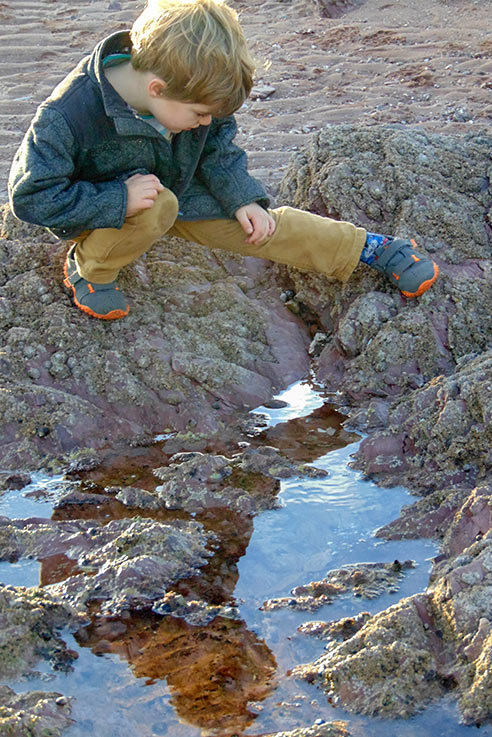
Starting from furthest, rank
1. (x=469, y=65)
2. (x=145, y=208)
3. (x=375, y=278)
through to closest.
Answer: (x=469, y=65), (x=375, y=278), (x=145, y=208)

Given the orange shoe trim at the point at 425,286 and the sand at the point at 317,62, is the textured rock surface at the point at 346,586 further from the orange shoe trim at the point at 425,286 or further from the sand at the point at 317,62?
the sand at the point at 317,62

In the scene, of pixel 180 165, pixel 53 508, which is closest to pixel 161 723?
pixel 53 508

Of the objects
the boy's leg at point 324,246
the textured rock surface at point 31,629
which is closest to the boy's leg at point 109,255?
the boy's leg at point 324,246

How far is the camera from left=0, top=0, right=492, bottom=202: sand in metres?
5.90

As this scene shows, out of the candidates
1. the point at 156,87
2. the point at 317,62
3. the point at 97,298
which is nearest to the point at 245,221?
the point at 97,298

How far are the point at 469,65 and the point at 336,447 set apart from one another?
482 cm

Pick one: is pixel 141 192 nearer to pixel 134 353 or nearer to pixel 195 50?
pixel 195 50

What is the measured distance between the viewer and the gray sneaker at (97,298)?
3.23 meters

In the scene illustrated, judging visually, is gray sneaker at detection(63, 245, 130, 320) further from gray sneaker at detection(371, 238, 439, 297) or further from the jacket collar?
gray sneaker at detection(371, 238, 439, 297)

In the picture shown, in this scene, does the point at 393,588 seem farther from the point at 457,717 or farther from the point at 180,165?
the point at 180,165

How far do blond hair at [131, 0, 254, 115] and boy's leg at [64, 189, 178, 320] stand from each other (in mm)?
463

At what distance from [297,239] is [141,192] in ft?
2.57

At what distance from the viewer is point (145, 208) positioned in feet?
9.37

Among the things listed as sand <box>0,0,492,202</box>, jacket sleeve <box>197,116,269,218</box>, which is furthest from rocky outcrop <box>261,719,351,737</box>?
sand <box>0,0,492,202</box>
